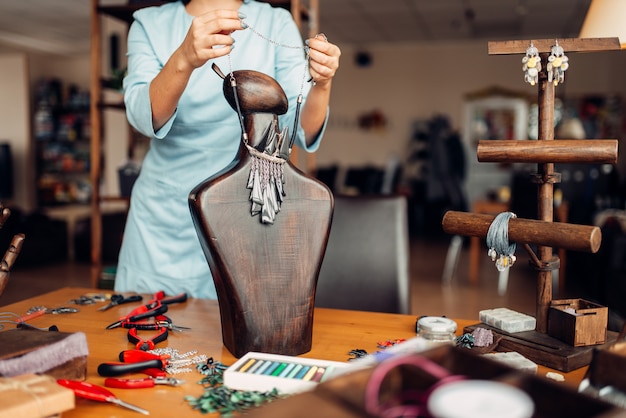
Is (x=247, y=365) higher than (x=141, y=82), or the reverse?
(x=141, y=82)

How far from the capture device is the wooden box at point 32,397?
1.92 ft

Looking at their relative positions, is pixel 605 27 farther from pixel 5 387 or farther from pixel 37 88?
pixel 37 88

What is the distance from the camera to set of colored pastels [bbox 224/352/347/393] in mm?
717

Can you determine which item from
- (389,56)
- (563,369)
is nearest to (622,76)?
(389,56)

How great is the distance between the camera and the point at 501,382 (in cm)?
53

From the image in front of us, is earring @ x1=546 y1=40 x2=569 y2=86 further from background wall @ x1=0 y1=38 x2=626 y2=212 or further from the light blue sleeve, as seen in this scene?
background wall @ x1=0 y1=38 x2=626 y2=212

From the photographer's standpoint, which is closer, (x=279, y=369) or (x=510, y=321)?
(x=279, y=369)

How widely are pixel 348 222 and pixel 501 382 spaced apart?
3.37 ft

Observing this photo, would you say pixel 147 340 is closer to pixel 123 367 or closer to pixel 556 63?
pixel 123 367

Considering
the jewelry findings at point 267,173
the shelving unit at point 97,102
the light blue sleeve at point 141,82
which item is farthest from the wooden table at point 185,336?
the shelving unit at point 97,102

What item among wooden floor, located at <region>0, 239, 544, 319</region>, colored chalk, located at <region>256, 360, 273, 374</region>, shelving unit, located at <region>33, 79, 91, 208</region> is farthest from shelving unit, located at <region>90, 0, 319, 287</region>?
shelving unit, located at <region>33, 79, 91, 208</region>

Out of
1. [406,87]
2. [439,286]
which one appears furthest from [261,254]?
[406,87]

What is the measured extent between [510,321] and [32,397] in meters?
0.73

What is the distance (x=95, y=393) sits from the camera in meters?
0.72
